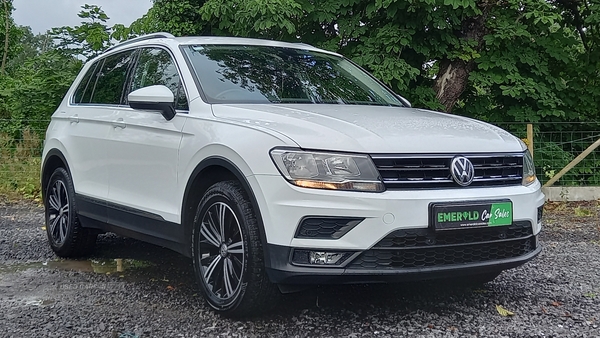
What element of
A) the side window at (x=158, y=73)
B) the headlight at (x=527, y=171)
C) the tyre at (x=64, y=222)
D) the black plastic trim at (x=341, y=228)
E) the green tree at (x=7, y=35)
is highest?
the green tree at (x=7, y=35)

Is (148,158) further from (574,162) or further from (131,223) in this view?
(574,162)

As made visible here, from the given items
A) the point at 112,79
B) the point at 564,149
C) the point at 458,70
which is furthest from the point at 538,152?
the point at 112,79

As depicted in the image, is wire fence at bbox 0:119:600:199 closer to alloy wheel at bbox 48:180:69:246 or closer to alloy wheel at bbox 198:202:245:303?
alloy wheel at bbox 48:180:69:246

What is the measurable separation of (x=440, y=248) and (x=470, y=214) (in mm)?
240

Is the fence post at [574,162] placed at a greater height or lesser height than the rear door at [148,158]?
lesser

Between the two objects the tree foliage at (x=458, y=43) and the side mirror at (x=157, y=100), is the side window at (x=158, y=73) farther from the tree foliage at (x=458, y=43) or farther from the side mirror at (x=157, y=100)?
the tree foliage at (x=458, y=43)

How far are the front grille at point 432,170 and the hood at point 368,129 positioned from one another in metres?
0.04

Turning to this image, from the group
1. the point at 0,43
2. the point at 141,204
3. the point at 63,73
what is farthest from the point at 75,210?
the point at 0,43

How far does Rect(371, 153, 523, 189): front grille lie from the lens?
11.0 ft

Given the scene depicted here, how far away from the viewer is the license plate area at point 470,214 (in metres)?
3.35

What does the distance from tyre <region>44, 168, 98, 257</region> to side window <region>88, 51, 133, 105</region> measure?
78cm

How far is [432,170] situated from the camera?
3.46 meters

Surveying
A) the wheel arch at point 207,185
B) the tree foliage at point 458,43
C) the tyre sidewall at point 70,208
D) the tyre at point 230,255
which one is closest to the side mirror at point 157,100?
the wheel arch at point 207,185

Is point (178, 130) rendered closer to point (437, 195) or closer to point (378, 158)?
point (378, 158)
